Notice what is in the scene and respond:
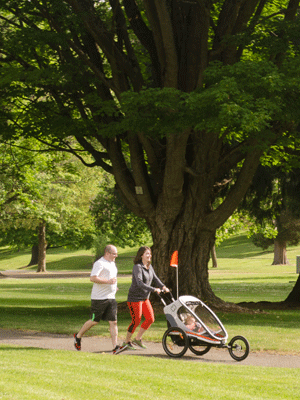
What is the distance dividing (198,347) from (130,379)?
10.7ft

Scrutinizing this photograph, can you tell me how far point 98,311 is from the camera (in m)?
9.27

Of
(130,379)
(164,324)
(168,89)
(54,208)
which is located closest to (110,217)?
(54,208)

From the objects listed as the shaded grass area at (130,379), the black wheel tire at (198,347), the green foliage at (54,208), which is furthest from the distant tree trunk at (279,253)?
the shaded grass area at (130,379)

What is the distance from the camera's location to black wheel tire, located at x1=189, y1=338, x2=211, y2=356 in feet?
30.7

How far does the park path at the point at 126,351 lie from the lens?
927 cm

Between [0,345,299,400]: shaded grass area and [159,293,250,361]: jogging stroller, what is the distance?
58 centimetres

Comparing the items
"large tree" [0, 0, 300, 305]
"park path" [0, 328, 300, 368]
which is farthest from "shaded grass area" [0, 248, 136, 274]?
"park path" [0, 328, 300, 368]

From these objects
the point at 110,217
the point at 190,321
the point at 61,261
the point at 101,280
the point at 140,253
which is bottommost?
the point at 61,261

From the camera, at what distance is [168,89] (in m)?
12.6

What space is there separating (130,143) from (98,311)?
26.1ft

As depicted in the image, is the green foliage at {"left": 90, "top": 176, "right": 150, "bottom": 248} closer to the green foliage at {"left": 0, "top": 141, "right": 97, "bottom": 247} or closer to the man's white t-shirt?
the green foliage at {"left": 0, "top": 141, "right": 97, "bottom": 247}

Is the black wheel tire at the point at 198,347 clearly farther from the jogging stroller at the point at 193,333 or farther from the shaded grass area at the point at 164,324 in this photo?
the shaded grass area at the point at 164,324

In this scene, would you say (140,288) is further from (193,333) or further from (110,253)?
(193,333)

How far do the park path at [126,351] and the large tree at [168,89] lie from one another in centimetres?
449
